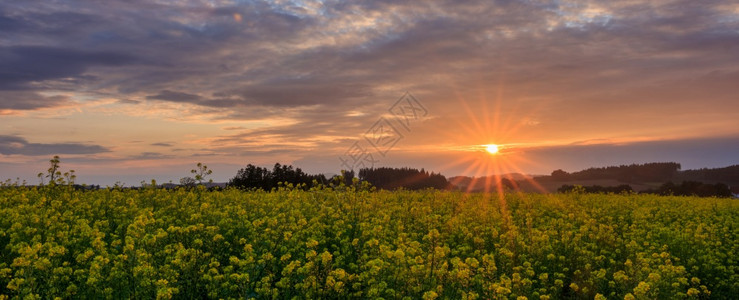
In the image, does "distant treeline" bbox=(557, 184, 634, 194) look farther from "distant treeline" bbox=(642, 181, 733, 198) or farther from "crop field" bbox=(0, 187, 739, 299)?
"crop field" bbox=(0, 187, 739, 299)

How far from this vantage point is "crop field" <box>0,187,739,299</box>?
806 centimetres

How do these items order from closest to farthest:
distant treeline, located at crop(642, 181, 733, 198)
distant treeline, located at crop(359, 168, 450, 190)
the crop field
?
the crop field
distant treeline, located at crop(642, 181, 733, 198)
distant treeline, located at crop(359, 168, 450, 190)

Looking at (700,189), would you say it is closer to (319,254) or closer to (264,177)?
(264,177)

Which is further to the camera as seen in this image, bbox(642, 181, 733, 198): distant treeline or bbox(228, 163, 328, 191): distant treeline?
bbox(642, 181, 733, 198): distant treeline

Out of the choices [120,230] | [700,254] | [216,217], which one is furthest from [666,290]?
[120,230]

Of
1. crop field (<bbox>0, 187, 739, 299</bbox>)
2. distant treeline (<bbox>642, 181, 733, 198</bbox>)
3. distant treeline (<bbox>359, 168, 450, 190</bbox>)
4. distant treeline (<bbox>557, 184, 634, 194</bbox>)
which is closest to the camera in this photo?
crop field (<bbox>0, 187, 739, 299</bbox>)

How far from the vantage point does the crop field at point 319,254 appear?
26.5ft

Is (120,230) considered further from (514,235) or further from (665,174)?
(665,174)

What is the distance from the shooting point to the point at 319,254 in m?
10.1

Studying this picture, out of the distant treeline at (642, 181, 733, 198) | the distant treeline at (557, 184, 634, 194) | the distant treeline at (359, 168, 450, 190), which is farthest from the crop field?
the distant treeline at (359, 168, 450, 190)

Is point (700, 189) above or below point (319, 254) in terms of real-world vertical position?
above

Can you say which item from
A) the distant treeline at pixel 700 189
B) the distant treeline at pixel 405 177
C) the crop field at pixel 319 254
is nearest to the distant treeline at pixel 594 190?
the distant treeline at pixel 700 189

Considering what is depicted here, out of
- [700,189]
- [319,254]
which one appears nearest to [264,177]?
[319,254]

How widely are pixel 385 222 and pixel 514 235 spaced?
342 centimetres
